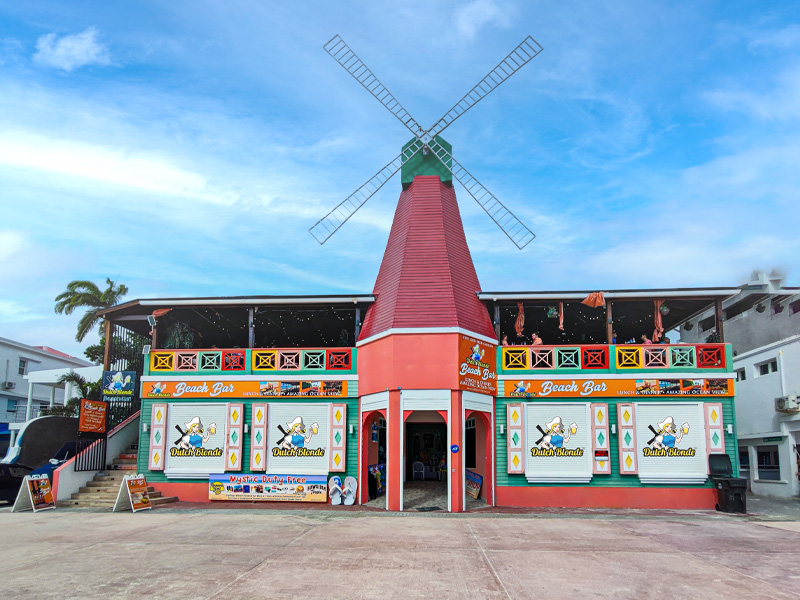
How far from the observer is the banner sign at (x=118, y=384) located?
2373 centimetres

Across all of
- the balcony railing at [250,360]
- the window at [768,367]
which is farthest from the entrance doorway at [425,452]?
the window at [768,367]

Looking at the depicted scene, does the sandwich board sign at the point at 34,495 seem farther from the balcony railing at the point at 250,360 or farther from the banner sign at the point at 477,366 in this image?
the banner sign at the point at 477,366

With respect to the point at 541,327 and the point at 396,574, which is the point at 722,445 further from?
the point at 396,574

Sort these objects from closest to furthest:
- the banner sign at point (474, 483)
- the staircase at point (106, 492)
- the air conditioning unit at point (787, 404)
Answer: the staircase at point (106, 492), the banner sign at point (474, 483), the air conditioning unit at point (787, 404)

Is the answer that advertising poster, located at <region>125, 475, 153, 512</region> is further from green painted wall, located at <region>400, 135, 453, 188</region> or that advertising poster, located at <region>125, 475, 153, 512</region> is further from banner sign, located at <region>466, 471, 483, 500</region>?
green painted wall, located at <region>400, 135, 453, 188</region>

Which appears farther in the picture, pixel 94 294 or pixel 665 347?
pixel 94 294

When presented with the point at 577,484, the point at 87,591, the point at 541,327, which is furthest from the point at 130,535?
the point at 541,327

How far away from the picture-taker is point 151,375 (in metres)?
22.1

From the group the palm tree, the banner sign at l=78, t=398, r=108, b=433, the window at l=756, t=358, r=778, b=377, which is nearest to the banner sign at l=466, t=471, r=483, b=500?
the banner sign at l=78, t=398, r=108, b=433

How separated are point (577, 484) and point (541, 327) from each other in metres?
8.69

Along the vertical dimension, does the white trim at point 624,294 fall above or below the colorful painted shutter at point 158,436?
above

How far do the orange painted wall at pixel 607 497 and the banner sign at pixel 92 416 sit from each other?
45.3 ft

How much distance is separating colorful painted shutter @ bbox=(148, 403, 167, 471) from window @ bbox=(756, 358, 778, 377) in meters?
23.8

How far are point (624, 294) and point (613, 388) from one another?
3161mm
